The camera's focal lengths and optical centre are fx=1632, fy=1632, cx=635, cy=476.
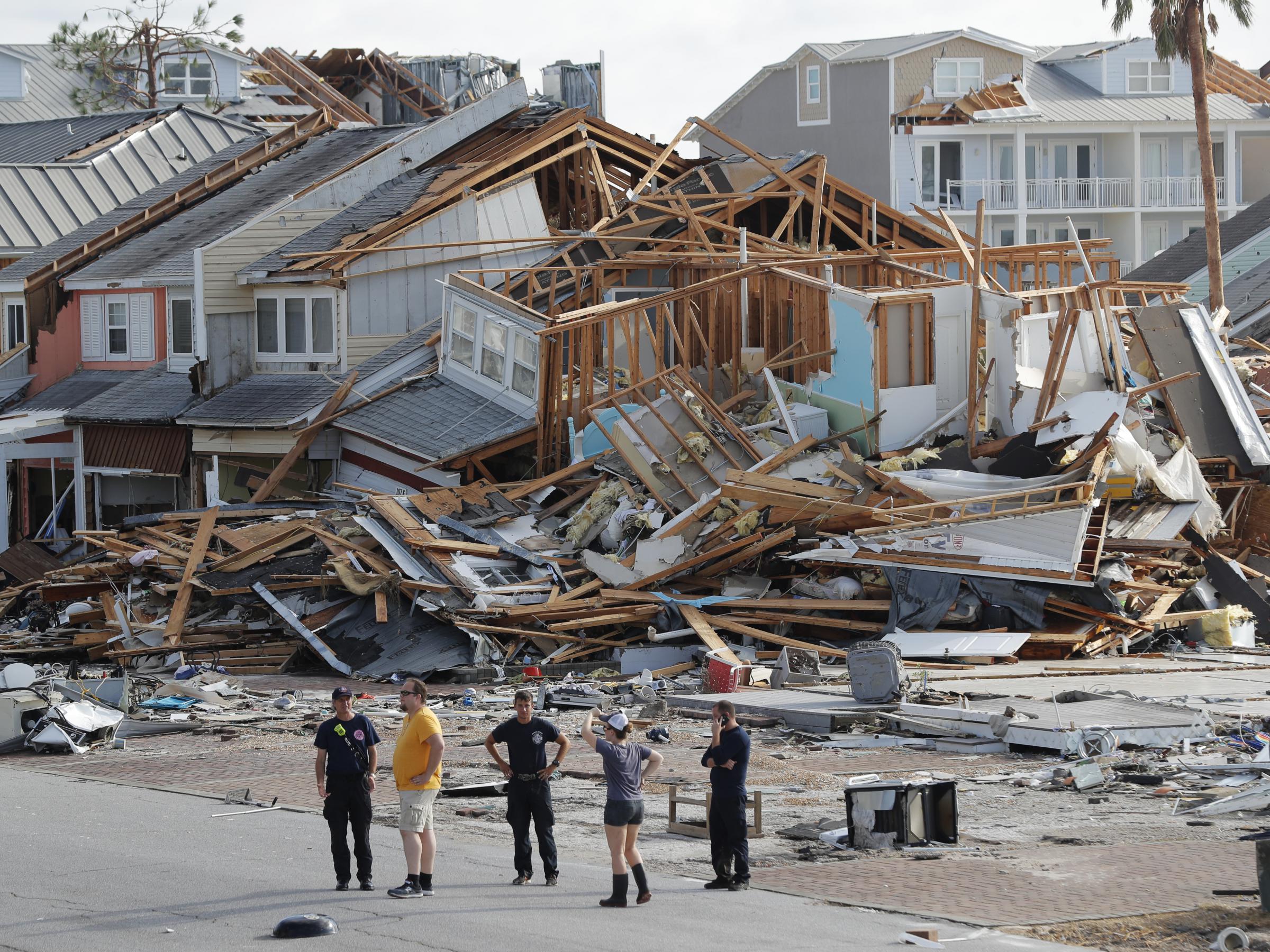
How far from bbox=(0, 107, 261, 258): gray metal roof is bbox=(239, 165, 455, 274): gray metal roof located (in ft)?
22.6

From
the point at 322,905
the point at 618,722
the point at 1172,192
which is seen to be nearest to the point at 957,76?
the point at 1172,192

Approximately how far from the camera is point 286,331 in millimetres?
30156

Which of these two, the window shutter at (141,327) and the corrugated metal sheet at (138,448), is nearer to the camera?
the corrugated metal sheet at (138,448)

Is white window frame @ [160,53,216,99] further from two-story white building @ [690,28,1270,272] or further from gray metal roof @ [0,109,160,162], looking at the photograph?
two-story white building @ [690,28,1270,272]

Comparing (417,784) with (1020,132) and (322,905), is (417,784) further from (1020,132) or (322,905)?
(1020,132)

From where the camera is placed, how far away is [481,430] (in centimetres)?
2567

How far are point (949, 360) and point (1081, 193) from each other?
113 ft

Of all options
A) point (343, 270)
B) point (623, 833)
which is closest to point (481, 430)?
point (343, 270)

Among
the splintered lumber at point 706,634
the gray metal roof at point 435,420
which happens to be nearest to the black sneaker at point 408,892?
the splintered lumber at point 706,634

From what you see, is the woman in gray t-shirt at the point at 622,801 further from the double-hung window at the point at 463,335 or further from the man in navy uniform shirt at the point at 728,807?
the double-hung window at the point at 463,335

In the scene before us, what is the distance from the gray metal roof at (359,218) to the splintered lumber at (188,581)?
25.3 feet

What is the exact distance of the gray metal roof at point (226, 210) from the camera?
31594mm

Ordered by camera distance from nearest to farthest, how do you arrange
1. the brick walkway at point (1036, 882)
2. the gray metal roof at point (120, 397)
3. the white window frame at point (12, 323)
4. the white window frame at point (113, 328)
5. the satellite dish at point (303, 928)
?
the satellite dish at point (303, 928)
the brick walkway at point (1036, 882)
the gray metal roof at point (120, 397)
the white window frame at point (113, 328)
the white window frame at point (12, 323)

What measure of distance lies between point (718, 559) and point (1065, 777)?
316 inches
